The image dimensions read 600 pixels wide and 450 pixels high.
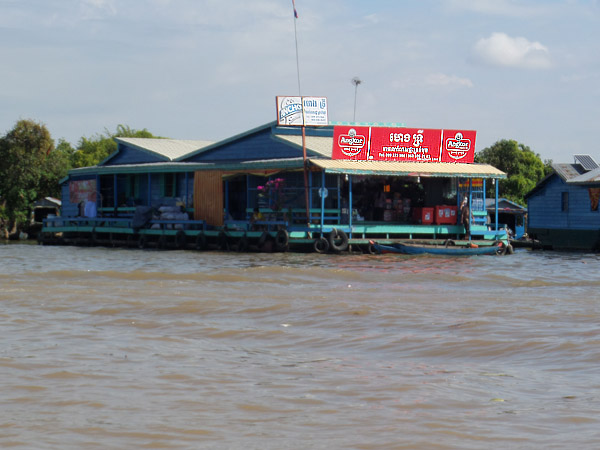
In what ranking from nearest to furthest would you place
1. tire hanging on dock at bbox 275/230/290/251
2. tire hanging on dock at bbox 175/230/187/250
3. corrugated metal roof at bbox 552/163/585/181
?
tire hanging on dock at bbox 275/230/290/251
tire hanging on dock at bbox 175/230/187/250
corrugated metal roof at bbox 552/163/585/181

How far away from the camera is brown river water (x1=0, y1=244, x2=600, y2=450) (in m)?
5.67

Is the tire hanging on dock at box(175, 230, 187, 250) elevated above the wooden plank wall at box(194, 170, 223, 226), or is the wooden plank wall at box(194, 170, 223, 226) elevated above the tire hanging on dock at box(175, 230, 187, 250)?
the wooden plank wall at box(194, 170, 223, 226)

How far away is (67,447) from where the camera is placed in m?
5.32

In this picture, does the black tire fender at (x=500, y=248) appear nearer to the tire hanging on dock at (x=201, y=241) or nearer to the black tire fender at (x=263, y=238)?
the black tire fender at (x=263, y=238)

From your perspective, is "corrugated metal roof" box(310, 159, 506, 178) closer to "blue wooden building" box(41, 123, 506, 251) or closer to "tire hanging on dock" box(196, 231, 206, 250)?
"blue wooden building" box(41, 123, 506, 251)

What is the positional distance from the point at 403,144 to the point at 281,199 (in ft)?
14.7

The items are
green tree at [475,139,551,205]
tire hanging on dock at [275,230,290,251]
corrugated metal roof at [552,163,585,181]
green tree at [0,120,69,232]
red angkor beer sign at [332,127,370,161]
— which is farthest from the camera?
green tree at [475,139,551,205]

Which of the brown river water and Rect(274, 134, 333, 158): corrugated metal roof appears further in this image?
Rect(274, 134, 333, 158): corrugated metal roof

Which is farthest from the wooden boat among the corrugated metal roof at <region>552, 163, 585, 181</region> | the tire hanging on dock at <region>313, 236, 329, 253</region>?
the corrugated metal roof at <region>552, 163, 585, 181</region>

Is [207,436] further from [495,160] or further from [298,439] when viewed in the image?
[495,160]

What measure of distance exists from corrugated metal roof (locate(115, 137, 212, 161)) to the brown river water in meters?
22.7

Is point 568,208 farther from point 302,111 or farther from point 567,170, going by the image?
point 302,111

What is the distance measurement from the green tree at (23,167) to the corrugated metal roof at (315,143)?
19.2 meters

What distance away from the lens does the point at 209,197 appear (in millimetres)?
31016
